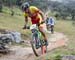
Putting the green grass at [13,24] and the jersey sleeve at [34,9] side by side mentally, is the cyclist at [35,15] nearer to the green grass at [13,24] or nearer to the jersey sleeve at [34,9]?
the jersey sleeve at [34,9]

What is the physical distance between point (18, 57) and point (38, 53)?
35.9 inches

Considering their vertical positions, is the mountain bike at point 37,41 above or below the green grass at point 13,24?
above

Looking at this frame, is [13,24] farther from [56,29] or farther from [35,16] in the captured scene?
[35,16]

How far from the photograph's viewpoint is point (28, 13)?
10.7m

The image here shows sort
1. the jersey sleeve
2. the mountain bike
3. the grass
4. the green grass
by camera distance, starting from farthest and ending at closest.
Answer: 1. the green grass
2. the mountain bike
3. the jersey sleeve
4. the grass

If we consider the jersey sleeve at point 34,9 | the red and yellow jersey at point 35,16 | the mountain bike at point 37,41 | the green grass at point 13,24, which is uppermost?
the jersey sleeve at point 34,9

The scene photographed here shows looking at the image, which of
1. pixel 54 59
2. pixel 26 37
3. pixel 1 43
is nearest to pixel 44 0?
pixel 26 37

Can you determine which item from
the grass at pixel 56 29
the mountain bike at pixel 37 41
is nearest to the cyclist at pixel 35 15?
the mountain bike at pixel 37 41

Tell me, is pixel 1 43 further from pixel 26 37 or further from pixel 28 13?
pixel 26 37

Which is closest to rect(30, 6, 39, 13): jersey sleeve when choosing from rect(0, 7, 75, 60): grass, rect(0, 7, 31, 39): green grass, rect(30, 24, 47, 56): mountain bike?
rect(30, 24, 47, 56): mountain bike

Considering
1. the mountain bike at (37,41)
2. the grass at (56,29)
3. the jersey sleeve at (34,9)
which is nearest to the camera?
the grass at (56,29)

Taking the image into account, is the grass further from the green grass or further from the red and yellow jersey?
the red and yellow jersey

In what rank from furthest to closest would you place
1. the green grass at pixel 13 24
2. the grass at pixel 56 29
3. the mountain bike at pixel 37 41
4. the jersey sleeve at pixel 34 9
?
the green grass at pixel 13 24, the mountain bike at pixel 37 41, the jersey sleeve at pixel 34 9, the grass at pixel 56 29

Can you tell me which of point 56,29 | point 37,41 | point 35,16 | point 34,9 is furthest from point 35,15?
point 56,29
